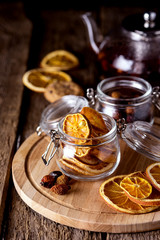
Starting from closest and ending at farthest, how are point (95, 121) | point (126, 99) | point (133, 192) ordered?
point (133, 192), point (95, 121), point (126, 99)

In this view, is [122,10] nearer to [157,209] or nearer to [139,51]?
[139,51]

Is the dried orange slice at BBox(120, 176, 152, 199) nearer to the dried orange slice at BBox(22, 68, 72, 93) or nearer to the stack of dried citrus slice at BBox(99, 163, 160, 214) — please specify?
the stack of dried citrus slice at BBox(99, 163, 160, 214)

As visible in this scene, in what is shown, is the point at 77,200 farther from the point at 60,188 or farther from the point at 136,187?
the point at 136,187

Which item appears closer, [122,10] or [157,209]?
[157,209]

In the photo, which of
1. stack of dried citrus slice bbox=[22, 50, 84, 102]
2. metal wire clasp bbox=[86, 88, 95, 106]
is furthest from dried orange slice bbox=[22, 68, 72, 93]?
metal wire clasp bbox=[86, 88, 95, 106]

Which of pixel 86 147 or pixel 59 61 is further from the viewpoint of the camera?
pixel 59 61

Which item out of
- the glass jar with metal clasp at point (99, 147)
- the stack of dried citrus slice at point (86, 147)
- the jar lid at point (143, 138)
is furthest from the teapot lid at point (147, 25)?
the stack of dried citrus slice at point (86, 147)

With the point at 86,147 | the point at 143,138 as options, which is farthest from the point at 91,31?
the point at 86,147

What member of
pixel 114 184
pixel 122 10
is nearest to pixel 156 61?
pixel 114 184
